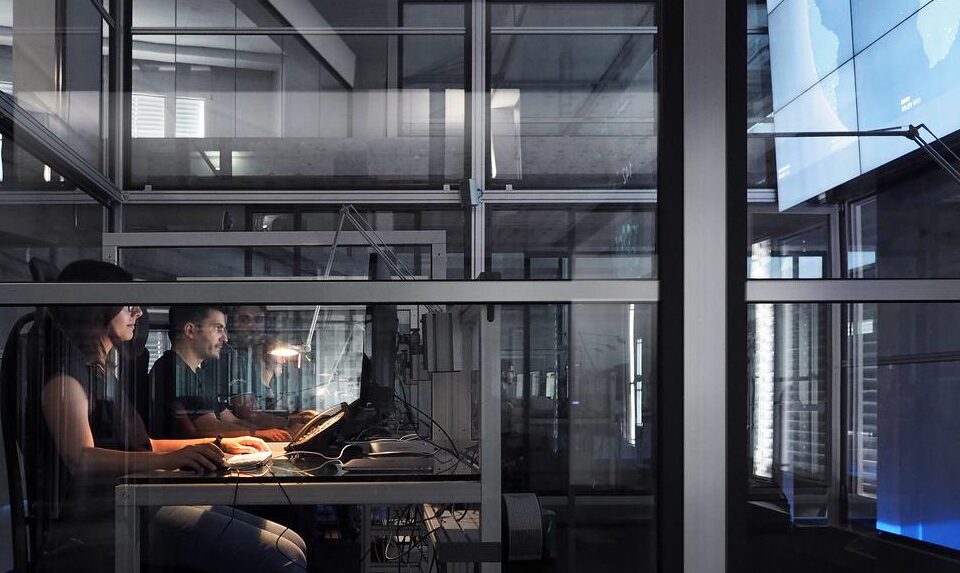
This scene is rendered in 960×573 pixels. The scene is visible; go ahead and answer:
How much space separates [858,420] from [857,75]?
3.36 ft

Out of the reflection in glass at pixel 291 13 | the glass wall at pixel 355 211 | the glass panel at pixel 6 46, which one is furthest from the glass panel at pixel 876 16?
the glass panel at pixel 6 46

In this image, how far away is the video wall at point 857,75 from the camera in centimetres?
195

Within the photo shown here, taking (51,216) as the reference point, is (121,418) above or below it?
below

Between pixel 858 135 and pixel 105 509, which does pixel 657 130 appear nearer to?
pixel 858 135

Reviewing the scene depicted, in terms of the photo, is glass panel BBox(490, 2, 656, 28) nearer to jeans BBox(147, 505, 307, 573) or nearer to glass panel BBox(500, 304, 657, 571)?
glass panel BBox(500, 304, 657, 571)

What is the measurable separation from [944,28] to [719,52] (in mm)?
1454

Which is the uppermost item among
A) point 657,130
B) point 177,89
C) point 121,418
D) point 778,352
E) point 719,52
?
point 177,89

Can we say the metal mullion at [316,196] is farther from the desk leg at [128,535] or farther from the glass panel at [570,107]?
the desk leg at [128,535]

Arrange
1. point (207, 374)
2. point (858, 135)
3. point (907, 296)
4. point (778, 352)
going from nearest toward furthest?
point (907, 296), point (858, 135), point (778, 352), point (207, 374)

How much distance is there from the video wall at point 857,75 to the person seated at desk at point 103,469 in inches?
62.0

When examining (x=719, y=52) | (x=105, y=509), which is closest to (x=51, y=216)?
(x=105, y=509)

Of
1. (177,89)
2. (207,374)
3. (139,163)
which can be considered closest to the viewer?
(207,374)

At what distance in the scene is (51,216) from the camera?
2727 mm

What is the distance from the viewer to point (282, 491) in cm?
145
